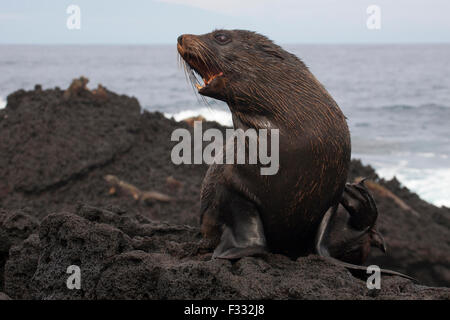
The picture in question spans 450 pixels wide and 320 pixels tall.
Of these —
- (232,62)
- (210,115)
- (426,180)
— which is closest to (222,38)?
A: (232,62)

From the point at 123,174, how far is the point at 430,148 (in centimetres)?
1426

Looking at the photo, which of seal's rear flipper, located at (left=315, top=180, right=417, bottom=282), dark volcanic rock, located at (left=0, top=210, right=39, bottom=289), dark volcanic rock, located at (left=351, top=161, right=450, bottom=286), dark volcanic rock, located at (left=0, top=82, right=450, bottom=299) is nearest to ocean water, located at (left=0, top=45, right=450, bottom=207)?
dark volcanic rock, located at (left=0, top=82, right=450, bottom=299)

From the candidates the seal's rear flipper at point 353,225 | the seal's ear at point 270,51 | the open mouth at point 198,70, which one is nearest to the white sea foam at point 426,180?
the seal's rear flipper at point 353,225

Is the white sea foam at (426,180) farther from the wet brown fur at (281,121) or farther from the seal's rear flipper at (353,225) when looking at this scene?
the wet brown fur at (281,121)

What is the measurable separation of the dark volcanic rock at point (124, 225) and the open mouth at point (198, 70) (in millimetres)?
1114

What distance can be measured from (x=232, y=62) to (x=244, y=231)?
108 cm

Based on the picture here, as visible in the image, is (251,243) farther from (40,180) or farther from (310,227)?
(40,180)

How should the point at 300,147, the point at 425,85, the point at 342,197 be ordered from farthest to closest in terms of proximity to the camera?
the point at 425,85 → the point at 342,197 → the point at 300,147

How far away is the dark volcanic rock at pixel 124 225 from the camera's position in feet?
10.4

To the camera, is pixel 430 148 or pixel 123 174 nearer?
pixel 123 174

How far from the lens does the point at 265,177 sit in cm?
339

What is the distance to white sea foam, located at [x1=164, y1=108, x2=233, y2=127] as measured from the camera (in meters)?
20.2

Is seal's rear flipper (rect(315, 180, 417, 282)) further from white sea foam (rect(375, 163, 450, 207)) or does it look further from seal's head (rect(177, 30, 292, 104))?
white sea foam (rect(375, 163, 450, 207))
